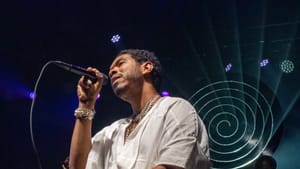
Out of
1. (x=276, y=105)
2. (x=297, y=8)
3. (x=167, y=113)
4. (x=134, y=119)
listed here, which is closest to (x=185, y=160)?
(x=167, y=113)

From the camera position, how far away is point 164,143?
1.18m

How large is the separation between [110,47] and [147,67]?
166 cm

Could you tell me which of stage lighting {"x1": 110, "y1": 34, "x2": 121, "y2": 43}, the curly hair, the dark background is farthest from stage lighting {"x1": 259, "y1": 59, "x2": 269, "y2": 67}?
the curly hair

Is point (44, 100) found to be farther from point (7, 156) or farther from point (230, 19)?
point (230, 19)

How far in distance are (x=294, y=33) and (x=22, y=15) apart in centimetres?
187

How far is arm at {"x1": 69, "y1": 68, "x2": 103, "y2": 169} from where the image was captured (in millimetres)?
1435

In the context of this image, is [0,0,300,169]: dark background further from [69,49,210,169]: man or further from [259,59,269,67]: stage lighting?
[69,49,210,169]: man

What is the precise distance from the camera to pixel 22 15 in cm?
301

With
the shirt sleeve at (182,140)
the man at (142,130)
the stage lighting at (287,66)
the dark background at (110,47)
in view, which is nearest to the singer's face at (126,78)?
the man at (142,130)

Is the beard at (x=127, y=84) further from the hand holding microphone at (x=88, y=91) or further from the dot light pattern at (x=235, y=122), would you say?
the dot light pattern at (x=235, y=122)

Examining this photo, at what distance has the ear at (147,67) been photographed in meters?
1.53

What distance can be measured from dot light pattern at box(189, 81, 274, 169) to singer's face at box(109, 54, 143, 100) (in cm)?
155

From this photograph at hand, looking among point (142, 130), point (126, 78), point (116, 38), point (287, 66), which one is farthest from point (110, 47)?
point (142, 130)

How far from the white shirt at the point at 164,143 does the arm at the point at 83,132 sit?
0.09 metres
